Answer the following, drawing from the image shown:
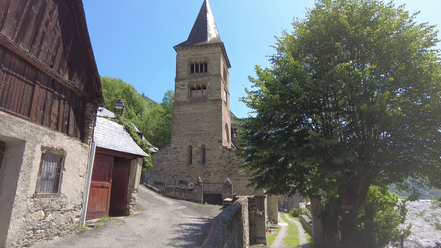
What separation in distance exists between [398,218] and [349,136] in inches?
199

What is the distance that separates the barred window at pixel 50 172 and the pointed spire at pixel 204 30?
23690 millimetres

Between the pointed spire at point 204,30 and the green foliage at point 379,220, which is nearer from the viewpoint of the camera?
the green foliage at point 379,220

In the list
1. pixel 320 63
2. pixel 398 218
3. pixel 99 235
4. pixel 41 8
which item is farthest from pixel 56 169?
pixel 398 218

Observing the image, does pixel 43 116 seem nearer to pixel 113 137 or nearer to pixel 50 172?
pixel 50 172

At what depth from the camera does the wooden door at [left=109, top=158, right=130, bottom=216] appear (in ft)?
32.0

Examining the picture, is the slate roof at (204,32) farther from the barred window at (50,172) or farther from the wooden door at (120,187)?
the barred window at (50,172)

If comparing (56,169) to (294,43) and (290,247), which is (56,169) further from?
(290,247)

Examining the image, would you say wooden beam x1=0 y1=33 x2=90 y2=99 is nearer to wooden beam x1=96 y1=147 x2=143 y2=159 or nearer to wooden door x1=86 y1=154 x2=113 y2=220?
wooden beam x1=96 y1=147 x2=143 y2=159

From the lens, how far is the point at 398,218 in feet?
35.9

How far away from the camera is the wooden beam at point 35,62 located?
4797 mm

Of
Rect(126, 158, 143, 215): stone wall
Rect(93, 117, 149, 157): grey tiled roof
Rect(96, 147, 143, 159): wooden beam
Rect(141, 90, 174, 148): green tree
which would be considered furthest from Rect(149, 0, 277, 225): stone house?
Rect(96, 147, 143, 159): wooden beam

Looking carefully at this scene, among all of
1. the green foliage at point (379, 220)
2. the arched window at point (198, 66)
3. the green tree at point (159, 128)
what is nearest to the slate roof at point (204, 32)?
the arched window at point (198, 66)

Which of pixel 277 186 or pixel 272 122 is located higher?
pixel 272 122

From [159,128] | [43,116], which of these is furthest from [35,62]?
[159,128]
